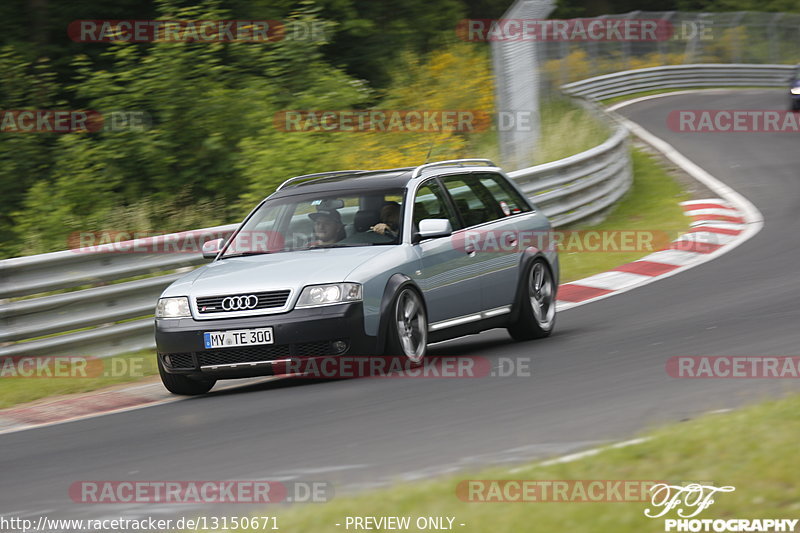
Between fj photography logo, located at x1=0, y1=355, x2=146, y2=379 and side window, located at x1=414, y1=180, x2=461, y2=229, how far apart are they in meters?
2.69

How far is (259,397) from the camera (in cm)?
887

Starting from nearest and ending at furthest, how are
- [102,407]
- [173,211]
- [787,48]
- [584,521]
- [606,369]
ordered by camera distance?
[584,521] < [606,369] < [102,407] < [173,211] < [787,48]

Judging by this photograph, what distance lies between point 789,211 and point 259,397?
38.4 feet

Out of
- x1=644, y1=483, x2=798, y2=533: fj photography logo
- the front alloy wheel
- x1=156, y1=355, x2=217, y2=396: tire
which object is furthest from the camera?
x1=156, y1=355, x2=217, y2=396: tire

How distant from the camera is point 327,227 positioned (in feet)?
32.1

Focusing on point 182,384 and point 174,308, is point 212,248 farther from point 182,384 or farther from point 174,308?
point 182,384

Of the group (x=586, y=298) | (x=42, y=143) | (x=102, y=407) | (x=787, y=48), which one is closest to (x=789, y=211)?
(x=586, y=298)

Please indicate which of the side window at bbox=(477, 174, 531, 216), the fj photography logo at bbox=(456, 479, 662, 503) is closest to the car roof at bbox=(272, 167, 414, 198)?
the side window at bbox=(477, 174, 531, 216)

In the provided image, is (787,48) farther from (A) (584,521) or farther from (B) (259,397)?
(A) (584,521)

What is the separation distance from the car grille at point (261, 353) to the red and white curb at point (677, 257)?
4.59 meters

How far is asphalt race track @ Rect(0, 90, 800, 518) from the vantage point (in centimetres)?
625

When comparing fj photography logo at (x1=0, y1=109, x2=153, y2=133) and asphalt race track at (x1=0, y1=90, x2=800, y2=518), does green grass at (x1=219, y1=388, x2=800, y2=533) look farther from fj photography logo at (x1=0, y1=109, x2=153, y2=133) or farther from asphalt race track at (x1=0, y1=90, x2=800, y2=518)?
fj photography logo at (x1=0, y1=109, x2=153, y2=133)

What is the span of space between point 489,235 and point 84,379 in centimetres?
350

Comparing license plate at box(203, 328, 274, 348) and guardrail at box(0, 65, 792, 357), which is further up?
license plate at box(203, 328, 274, 348)
